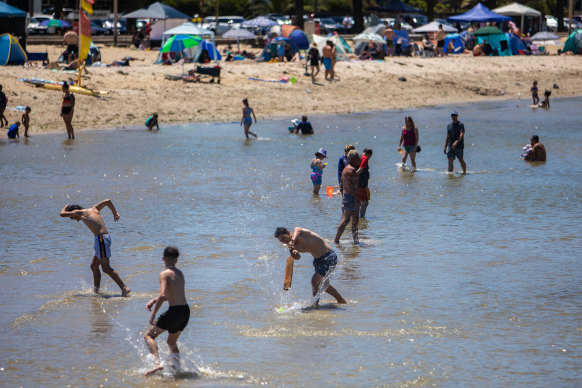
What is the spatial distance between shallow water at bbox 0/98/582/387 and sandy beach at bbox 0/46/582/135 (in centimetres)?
728

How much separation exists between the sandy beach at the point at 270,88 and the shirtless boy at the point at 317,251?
22014mm

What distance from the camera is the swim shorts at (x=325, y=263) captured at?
12.4 metres

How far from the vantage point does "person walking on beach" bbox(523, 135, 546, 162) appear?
27.2 metres

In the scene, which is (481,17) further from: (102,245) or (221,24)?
(102,245)

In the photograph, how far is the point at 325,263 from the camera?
12.4 metres

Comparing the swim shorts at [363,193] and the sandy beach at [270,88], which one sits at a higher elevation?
the sandy beach at [270,88]

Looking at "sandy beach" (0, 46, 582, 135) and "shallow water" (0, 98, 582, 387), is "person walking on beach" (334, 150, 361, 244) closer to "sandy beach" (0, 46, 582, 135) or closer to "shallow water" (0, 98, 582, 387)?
"shallow water" (0, 98, 582, 387)

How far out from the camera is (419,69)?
163 ft

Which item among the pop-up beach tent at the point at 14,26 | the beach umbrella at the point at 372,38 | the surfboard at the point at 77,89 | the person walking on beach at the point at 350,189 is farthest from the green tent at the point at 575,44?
the person walking on beach at the point at 350,189

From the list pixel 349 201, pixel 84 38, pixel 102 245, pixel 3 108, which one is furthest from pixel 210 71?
pixel 102 245

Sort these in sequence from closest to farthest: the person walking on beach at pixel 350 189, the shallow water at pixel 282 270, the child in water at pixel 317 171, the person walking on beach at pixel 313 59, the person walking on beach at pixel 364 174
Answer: the shallow water at pixel 282 270 → the person walking on beach at pixel 350 189 → the person walking on beach at pixel 364 174 → the child in water at pixel 317 171 → the person walking on beach at pixel 313 59

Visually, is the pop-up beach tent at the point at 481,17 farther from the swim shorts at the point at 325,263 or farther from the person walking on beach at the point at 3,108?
the swim shorts at the point at 325,263

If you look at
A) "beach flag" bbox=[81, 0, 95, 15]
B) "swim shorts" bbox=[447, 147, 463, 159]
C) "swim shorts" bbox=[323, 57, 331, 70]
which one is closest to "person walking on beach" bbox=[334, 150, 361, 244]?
"swim shorts" bbox=[447, 147, 463, 159]

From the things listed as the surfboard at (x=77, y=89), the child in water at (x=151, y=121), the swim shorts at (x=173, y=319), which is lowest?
the swim shorts at (x=173, y=319)
